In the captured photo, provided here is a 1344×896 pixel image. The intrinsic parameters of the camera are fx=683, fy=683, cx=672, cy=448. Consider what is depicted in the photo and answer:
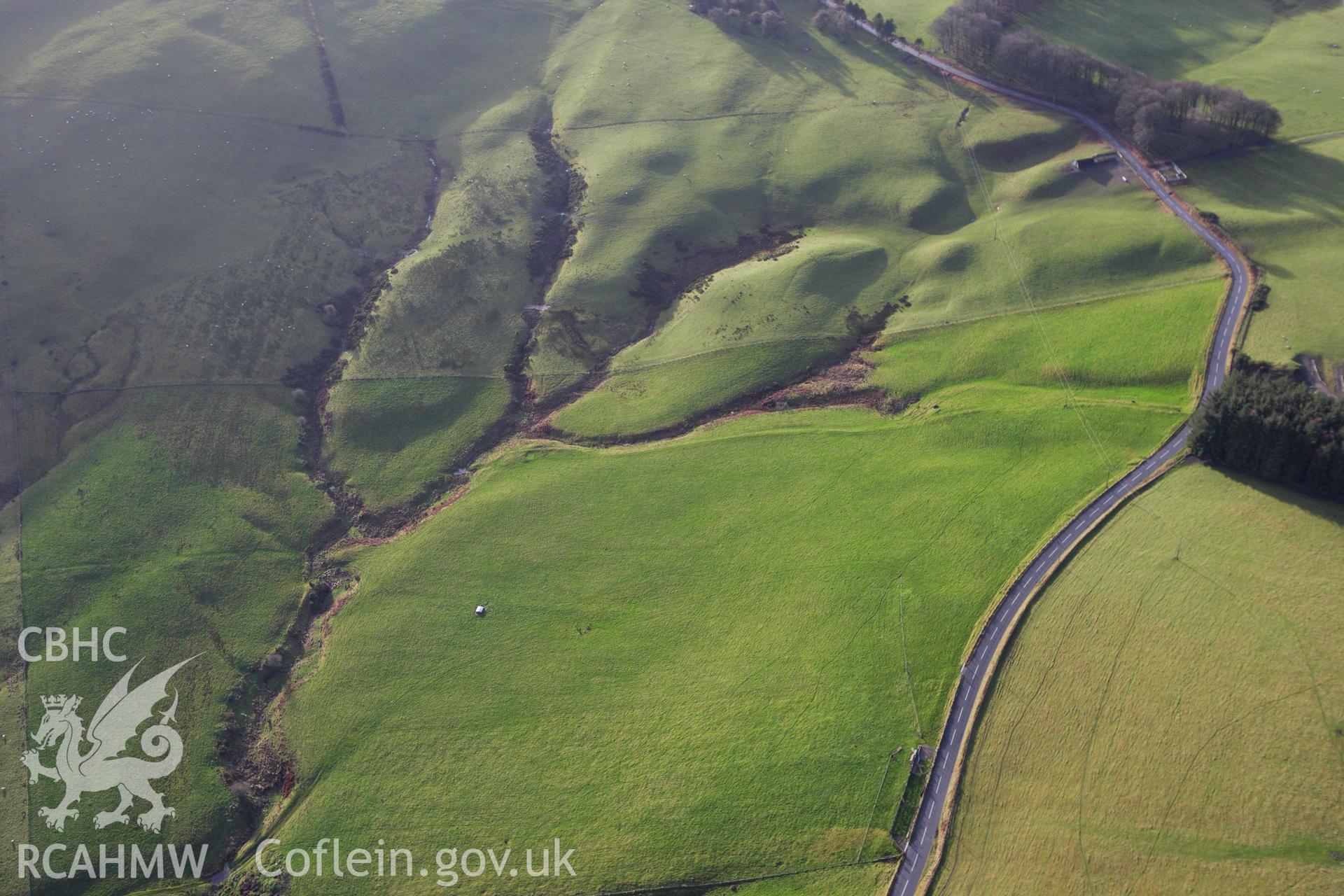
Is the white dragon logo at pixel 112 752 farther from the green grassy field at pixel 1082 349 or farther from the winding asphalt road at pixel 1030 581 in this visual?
the green grassy field at pixel 1082 349

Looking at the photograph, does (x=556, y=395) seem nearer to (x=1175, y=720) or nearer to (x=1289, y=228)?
(x=1175, y=720)

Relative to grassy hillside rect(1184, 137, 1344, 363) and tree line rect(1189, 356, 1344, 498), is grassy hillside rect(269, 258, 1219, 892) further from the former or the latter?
grassy hillside rect(1184, 137, 1344, 363)

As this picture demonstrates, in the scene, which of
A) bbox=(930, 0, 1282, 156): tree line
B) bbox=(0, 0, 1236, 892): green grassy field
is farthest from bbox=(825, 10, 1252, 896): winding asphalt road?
bbox=(930, 0, 1282, 156): tree line

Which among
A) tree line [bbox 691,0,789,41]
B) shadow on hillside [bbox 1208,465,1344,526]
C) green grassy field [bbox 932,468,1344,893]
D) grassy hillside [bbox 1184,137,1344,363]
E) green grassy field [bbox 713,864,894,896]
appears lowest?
green grassy field [bbox 713,864,894,896]

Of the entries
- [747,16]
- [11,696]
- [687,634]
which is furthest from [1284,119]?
[11,696]

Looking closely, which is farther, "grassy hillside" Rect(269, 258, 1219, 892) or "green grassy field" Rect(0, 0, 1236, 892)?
"green grassy field" Rect(0, 0, 1236, 892)

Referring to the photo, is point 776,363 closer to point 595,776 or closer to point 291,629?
point 595,776
